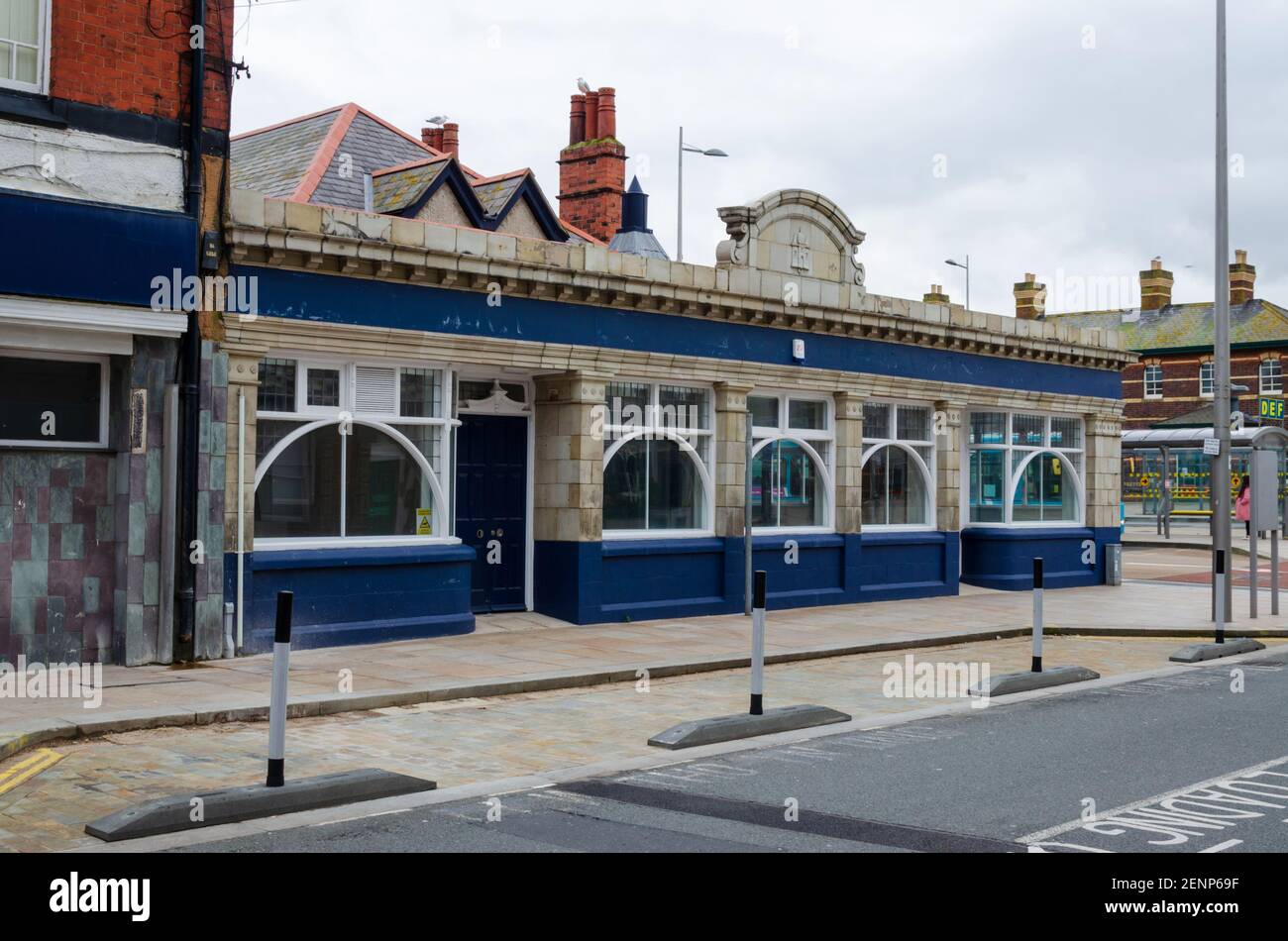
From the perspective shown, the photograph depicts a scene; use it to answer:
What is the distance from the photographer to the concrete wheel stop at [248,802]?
7035 mm

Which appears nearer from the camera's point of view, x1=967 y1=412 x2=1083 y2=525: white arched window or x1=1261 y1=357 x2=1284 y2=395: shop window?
x1=967 y1=412 x2=1083 y2=525: white arched window

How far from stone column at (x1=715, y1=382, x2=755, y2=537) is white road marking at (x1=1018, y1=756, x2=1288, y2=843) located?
32.5 feet

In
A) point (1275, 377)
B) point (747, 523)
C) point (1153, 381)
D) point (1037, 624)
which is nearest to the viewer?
point (1037, 624)

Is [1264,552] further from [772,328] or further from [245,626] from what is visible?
[245,626]

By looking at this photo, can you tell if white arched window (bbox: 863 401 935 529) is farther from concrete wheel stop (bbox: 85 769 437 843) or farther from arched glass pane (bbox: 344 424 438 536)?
concrete wheel stop (bbox: 85 769 437 843)

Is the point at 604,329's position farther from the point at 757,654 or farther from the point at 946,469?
the point at 946,469

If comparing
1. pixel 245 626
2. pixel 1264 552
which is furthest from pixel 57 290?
pixel 1264 552

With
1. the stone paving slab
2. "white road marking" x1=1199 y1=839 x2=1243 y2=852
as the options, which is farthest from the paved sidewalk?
"white road marking" x1=1199 y1=839 x2=1243 y2=852

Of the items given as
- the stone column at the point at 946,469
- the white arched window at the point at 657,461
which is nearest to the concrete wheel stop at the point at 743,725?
the white arched window at the point at 657,461

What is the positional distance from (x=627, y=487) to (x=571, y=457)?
3.93ft

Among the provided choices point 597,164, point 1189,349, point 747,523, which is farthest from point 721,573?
point 1189,349

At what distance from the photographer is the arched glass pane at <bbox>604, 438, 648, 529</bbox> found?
1744 centimetres

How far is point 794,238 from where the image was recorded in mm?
19797
